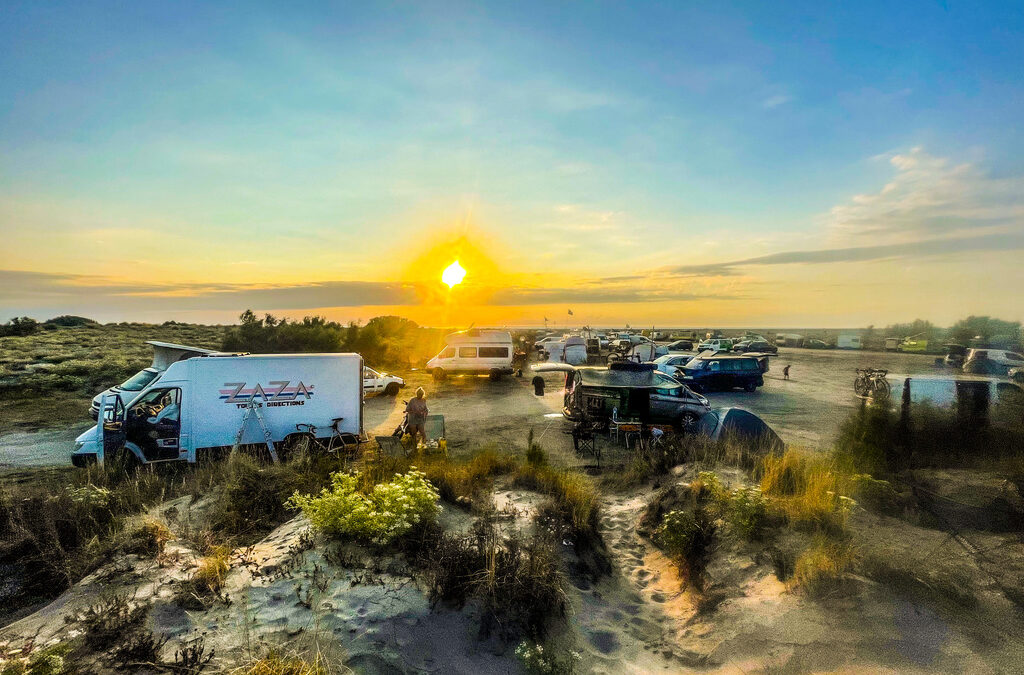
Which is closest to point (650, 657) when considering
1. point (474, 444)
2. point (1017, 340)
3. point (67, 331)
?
point (474, 444)

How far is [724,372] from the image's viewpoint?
76.9ft

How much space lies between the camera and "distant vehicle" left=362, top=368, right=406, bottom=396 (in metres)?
21.8

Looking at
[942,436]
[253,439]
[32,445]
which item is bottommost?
[32,445]

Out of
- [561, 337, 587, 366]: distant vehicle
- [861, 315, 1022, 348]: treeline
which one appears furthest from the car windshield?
[861, 315, 1022, 348]: treeline

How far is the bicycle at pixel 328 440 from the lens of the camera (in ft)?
38.5

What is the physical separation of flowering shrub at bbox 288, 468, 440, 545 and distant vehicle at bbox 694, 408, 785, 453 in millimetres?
7017

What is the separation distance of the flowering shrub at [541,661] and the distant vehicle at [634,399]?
27.6 ft

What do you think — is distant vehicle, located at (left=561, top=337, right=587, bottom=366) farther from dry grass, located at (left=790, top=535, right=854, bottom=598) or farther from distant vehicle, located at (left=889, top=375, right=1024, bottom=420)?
dry grass, located at (left=790, top=535, right=854, bottom=598)

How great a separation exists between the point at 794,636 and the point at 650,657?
4.55 ft

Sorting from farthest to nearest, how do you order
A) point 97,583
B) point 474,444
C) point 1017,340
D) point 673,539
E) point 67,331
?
point 67,331 → point 1017,340 → point 474,444 → point 673,539 → point 97,583

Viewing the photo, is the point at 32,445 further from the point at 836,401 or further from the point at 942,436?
the point at 836,401

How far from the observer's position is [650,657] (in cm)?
523

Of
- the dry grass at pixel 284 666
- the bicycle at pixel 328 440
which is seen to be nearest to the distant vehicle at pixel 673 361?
the bicycle at pixel 328 440

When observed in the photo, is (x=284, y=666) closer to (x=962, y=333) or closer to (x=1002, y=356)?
(x=1002, y=356)
